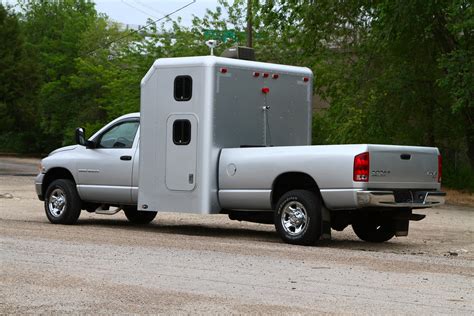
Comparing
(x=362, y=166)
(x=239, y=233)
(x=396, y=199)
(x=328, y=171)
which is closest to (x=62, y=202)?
(x=239, y=233)

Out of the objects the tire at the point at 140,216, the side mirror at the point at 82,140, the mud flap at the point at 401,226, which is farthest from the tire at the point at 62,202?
the mud flap at the point at 401,226

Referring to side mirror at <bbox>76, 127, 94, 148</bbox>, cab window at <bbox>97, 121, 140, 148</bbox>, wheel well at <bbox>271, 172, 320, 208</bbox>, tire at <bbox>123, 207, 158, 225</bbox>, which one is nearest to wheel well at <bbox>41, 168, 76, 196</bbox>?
side mirror at <bbox>76, 127, 94, 148</bbox>

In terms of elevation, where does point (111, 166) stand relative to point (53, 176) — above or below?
above

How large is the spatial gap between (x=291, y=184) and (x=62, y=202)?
4.52 meters

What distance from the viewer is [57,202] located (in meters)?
17.5

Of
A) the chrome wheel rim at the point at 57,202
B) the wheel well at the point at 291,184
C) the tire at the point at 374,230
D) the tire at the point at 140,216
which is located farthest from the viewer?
the tire at the point at 140,216

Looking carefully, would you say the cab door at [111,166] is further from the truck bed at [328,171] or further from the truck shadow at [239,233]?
the truck bed at [328,171]

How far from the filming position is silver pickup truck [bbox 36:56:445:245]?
45.9 feet

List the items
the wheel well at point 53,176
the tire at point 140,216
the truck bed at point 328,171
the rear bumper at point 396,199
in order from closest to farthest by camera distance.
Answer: the rear bumper at point 396,199 < the truck bed at point 328,171 < the wheel well at point 53,176 < the tire at point 140,216

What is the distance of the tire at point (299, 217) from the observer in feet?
46.2

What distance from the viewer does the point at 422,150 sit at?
1438cm

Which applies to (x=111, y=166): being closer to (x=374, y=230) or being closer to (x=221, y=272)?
(x=374, y=230)

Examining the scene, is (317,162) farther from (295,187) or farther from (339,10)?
(339,10)

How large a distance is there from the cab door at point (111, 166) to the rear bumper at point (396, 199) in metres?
4.56
